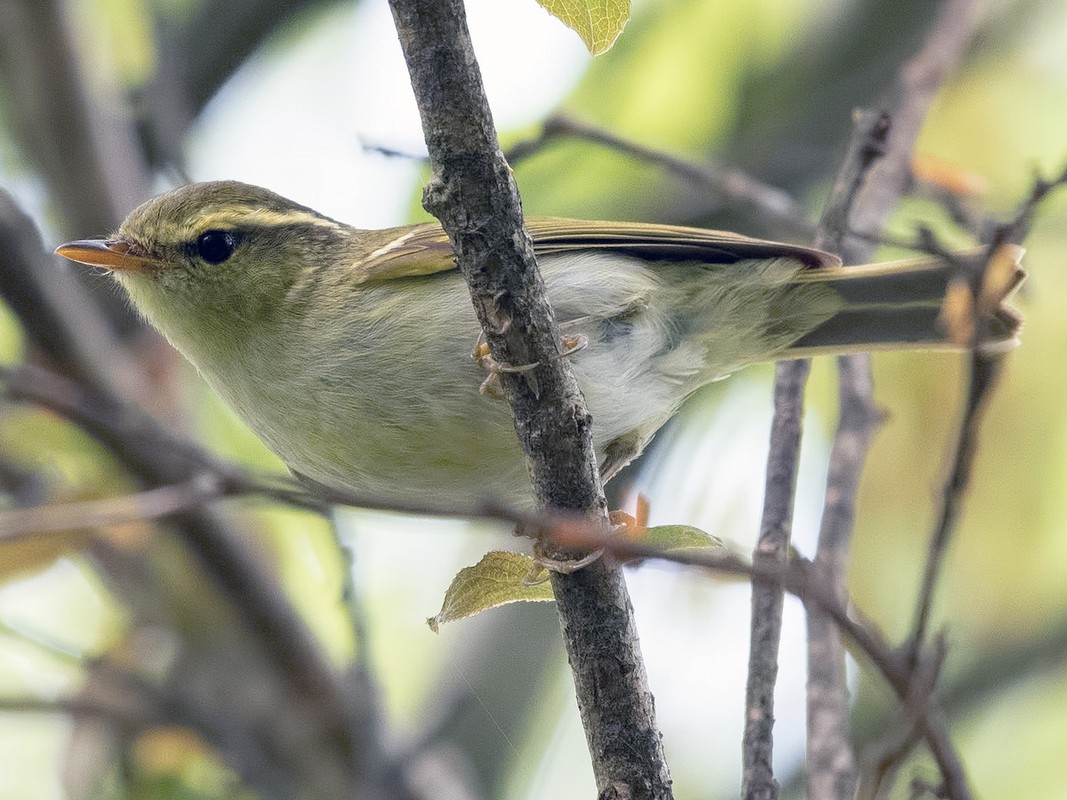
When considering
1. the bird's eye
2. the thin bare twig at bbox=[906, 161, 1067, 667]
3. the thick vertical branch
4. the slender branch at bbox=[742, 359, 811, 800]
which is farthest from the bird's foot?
the bird's eye

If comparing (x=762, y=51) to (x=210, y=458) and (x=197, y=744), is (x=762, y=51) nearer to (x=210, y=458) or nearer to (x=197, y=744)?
(x=197, y=744)

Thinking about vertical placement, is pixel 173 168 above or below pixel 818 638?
above

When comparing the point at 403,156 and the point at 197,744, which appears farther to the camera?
the point at 197,744


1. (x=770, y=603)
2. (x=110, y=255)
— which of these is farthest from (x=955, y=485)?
(x=110, y=255)

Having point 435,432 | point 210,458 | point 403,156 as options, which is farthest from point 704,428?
point 210,458

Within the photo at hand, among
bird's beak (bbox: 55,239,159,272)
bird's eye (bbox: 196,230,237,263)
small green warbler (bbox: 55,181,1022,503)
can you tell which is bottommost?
small green warbler (bbox: 55,181,1022,503)

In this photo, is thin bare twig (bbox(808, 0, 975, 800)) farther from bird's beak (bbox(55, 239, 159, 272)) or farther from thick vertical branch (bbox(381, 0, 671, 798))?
bird's beak (bbox(55, 239, 159, 272))

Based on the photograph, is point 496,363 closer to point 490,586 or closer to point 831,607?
point 490,586
